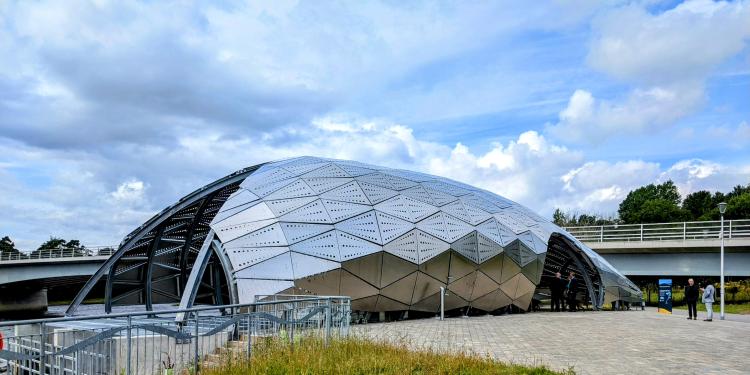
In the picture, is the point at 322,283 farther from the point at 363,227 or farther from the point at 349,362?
the point at 349,362

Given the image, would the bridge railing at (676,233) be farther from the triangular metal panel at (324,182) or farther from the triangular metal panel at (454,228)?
the triangular metal panel at (324,182)

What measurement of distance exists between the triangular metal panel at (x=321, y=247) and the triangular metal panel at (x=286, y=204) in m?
1.31

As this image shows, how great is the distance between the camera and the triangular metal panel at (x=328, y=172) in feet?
71.0

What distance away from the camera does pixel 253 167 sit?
76.3 feet

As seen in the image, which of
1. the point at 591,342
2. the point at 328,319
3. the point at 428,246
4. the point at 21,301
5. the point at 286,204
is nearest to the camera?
the point at 328,319

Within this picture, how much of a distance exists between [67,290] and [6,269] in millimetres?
19558

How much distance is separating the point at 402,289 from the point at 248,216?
5287 millimetres

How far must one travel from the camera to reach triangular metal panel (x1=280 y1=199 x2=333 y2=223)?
18656mm

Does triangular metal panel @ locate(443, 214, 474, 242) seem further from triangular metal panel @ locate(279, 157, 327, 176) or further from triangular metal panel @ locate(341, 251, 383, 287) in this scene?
triangular metal panel @ locate(279, 157, 327, 176)

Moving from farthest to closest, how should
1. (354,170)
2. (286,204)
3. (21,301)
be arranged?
(21,301) → (354,170) → (286,204)

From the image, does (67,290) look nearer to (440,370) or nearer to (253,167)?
(253,167)

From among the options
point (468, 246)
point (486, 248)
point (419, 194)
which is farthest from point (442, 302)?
point (419, 194)

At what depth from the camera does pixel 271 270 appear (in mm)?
17156

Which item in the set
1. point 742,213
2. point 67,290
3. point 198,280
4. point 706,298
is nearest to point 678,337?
point 706,298
